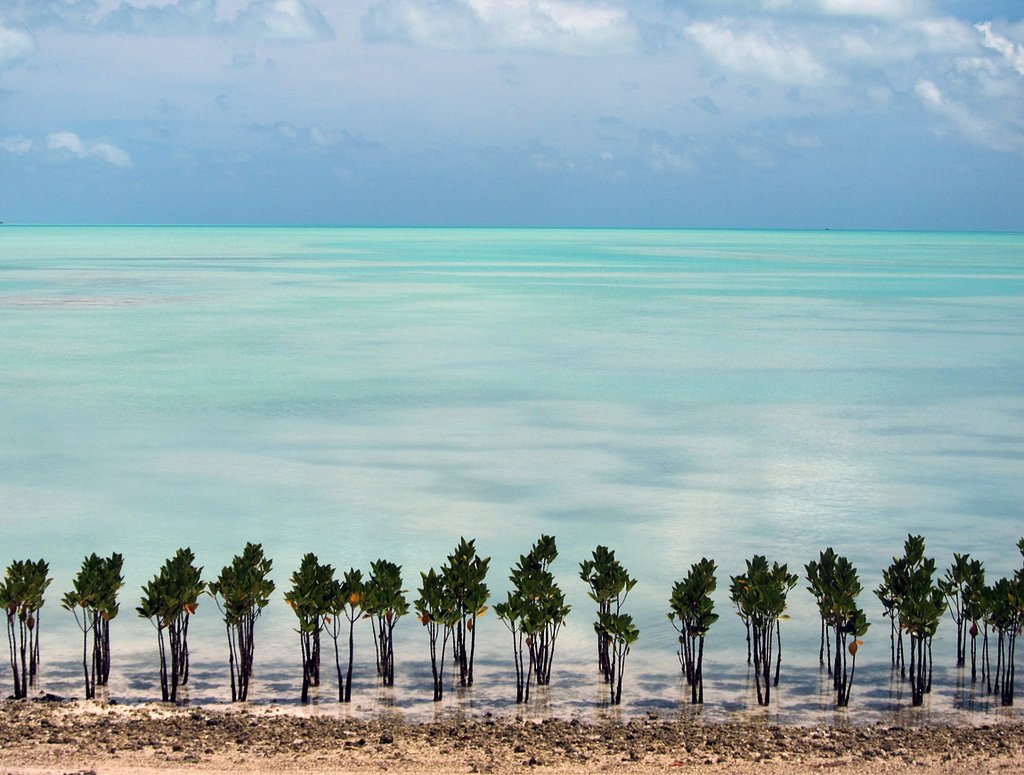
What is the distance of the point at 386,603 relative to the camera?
9.15 meters

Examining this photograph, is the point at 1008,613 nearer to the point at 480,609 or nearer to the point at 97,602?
the point at 480,609

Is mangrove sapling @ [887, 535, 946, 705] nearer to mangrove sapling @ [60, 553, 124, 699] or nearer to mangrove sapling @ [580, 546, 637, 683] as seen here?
mangrove sapling @ [580, 546, 637, 683]

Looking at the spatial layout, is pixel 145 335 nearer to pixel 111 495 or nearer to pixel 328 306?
pixel 328 306

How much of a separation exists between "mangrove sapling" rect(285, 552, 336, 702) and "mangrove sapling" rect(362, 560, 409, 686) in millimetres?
297

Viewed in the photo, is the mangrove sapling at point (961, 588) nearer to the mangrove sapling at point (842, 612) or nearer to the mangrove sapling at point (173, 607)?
the mangrove sapling at point (842, 612)

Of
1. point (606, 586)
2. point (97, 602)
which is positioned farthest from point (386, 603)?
point (97, 602)

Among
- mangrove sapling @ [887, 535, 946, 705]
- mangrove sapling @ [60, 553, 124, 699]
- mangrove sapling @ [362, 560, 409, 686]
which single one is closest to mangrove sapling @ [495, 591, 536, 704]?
mangrove sapling @ [362, 560, 409, 686]

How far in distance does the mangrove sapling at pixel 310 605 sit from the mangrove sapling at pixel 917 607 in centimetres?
412

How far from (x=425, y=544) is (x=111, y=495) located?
459cm

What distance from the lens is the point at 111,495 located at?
616 inches

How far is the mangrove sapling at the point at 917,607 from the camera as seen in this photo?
8875 millimetres

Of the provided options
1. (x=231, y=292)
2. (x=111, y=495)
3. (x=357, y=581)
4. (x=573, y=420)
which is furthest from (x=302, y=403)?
(x=231, y=292)

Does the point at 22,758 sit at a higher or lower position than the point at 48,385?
lower

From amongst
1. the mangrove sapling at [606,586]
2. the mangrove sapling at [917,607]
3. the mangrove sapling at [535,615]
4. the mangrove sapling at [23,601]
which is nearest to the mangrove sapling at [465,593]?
the mangrove sapling at [535,615]
